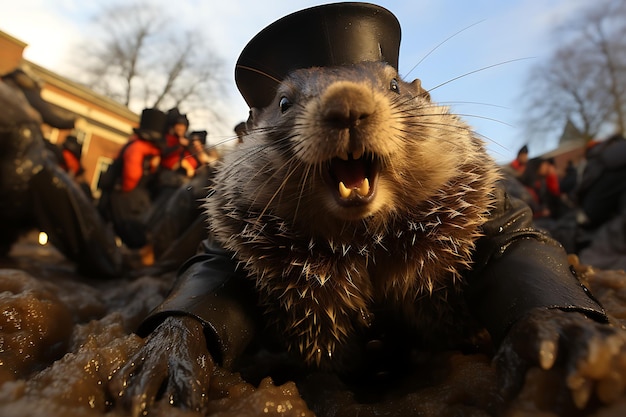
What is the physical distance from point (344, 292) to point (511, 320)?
0.66m

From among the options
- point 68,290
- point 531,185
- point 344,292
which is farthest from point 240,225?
point 531,185

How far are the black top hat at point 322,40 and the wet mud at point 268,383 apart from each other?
4.86 ft

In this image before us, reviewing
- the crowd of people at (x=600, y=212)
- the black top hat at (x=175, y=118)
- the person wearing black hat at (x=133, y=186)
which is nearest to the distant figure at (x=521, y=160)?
the crowd of people at (x=600, y=212)

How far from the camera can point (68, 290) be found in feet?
11.5

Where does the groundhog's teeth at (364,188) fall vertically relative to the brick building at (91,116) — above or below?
below

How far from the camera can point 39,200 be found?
404 centimetres

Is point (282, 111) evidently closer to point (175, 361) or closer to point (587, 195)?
point (175, 361)

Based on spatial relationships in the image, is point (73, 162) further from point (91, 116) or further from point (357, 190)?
point (91, 116)

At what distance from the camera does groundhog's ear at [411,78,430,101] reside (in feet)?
7.83

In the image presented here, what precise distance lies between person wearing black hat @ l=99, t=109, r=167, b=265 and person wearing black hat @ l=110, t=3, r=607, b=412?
5.18 metres

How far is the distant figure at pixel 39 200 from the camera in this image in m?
3.84

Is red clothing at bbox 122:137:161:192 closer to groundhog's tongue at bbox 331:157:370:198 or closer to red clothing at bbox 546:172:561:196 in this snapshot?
groundhog's tongue at bbox 331:157:370:198

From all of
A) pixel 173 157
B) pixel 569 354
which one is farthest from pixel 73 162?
pixel 569 354

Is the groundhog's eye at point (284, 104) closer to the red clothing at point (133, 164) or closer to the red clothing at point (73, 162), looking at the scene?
the red clothing at point (133, 164)
